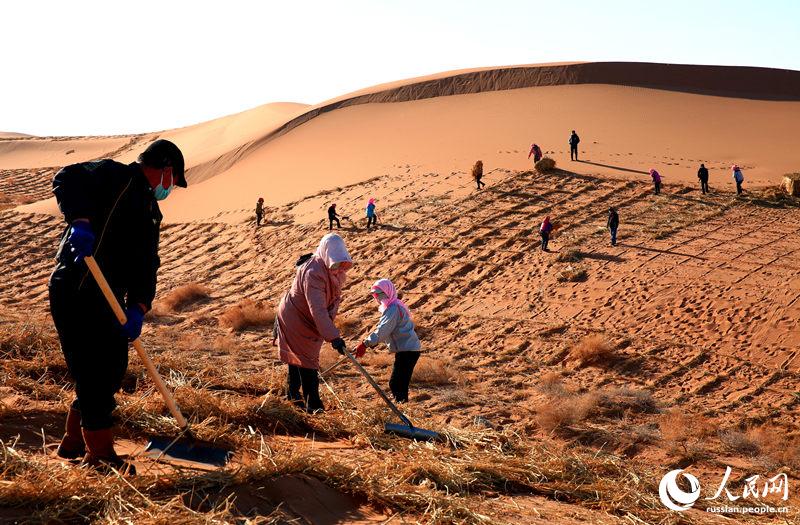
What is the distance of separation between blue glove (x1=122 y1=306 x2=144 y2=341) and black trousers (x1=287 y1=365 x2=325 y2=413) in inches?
81.5

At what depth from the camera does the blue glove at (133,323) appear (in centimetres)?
378

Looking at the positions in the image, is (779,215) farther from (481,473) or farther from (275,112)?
(275,112)

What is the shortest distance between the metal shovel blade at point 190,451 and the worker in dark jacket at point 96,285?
10.5 inches

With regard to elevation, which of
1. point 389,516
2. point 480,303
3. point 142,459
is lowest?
point 480,303

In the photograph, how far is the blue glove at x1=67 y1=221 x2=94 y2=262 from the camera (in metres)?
3.57

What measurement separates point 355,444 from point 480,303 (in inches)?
428

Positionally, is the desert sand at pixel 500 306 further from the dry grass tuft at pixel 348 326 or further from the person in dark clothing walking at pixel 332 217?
the person in dark clothing walking at pixel 332 217

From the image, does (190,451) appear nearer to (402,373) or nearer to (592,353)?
(402,373)

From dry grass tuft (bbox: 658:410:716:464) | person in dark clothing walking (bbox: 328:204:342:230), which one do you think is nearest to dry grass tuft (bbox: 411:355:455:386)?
dry grass tuft (bbox: 658:410:716:464)

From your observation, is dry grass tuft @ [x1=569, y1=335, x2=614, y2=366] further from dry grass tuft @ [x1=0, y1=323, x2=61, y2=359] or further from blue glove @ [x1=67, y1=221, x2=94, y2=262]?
blue glove @ [x1=67, y1=221, x2=94, y2=262]

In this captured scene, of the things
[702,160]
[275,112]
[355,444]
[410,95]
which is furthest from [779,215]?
[275,112]

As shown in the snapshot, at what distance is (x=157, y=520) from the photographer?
307 cm

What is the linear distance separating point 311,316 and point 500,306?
31.6 feet

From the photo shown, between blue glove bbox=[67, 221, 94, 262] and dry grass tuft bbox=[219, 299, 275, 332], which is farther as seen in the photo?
dry grass tuft bbox=[219, 299, 275, 332]
